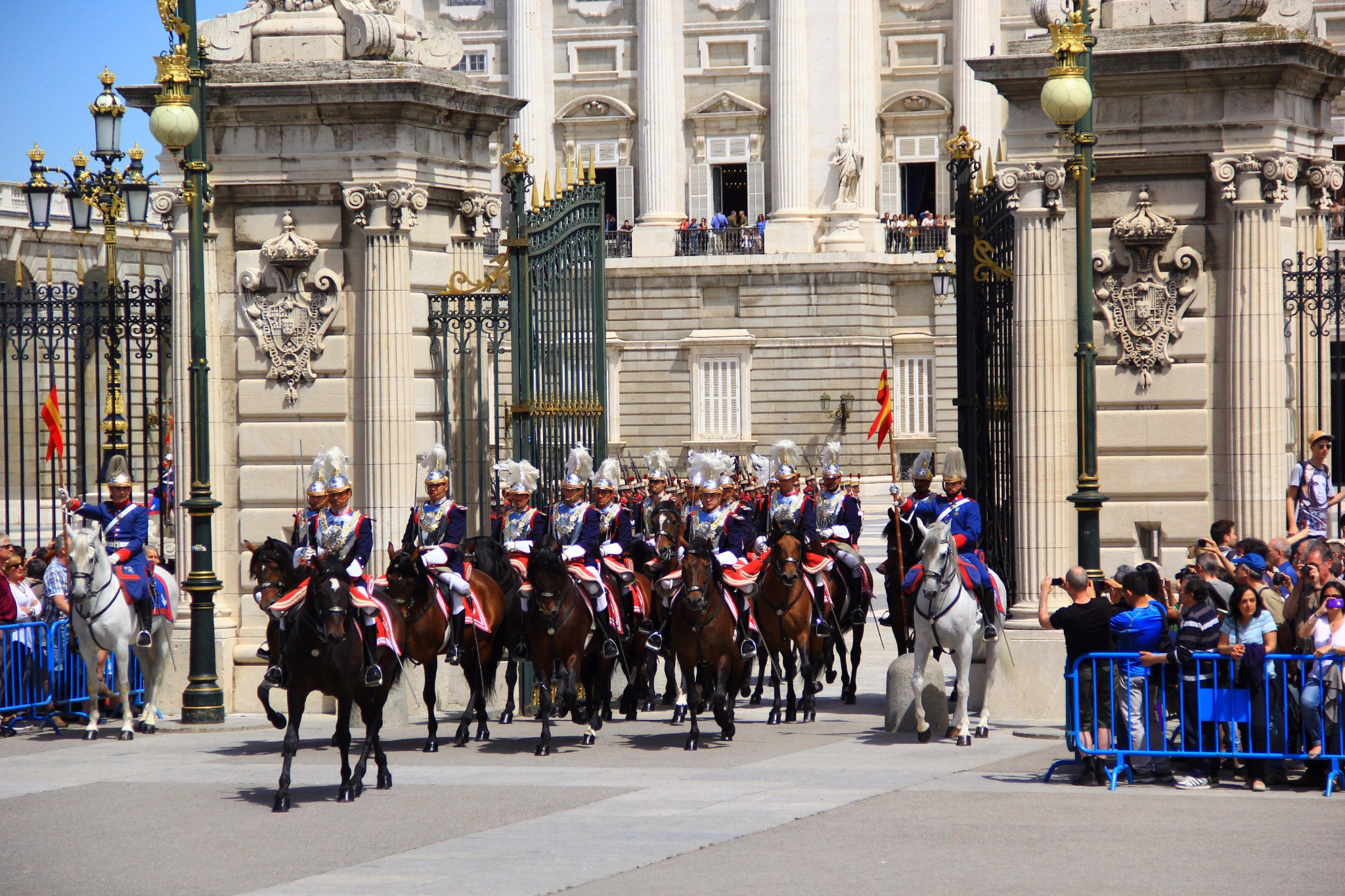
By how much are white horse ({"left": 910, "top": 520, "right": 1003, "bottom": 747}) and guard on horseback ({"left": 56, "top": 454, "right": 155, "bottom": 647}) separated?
20.2ft

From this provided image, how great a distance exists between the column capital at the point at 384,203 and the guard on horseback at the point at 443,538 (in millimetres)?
1913

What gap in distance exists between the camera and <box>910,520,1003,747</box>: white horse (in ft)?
44.0

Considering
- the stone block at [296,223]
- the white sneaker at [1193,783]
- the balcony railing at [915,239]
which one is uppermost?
the balcony railing at [915,239]

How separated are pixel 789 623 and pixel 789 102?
41.4 metres

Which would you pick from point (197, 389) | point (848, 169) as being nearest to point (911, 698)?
point (197, 389)

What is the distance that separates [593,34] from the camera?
56.8 meters

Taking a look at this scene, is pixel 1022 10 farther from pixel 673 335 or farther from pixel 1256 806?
pixel 1256 806

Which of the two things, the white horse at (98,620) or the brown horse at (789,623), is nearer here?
the white horse at (98,620)

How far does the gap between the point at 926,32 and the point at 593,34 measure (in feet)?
33.8

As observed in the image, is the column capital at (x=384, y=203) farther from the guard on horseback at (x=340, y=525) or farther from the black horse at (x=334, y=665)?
the black horse at (x=334, y=665)

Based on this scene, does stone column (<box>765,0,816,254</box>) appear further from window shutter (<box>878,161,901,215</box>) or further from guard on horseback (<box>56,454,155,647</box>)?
guard on horseback (<box>56,454,155,647</box>)

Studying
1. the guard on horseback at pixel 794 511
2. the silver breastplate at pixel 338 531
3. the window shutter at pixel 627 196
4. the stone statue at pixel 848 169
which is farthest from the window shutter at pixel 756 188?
the silver breastplate at pixel 338 531

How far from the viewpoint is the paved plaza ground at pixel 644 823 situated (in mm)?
9047

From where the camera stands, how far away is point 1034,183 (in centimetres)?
1490
